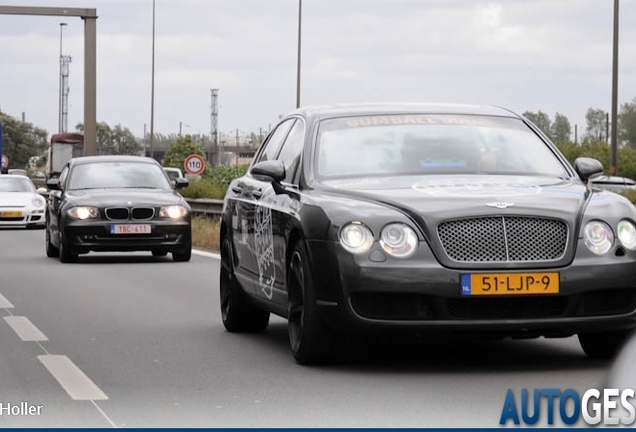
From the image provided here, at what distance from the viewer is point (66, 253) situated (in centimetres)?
2164

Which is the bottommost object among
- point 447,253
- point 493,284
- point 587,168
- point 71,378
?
point 71,378

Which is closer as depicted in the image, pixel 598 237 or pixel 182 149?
pixel 598 237

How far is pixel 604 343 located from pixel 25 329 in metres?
4.58

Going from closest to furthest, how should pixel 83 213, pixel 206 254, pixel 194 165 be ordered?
pixel 83 213 → pixel 206 254 → pixel 194 165

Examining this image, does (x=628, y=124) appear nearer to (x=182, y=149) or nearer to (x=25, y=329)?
(x=182, y=149)

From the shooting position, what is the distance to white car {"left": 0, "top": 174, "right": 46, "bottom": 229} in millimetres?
35906

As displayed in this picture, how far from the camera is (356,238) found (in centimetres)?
905

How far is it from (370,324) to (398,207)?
0.68 m

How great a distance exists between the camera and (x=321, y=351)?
368 inches

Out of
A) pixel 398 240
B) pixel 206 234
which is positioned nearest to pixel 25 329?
pixel 398 240

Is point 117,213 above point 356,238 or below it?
below

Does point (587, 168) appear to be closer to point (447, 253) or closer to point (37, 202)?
point (447, 253)

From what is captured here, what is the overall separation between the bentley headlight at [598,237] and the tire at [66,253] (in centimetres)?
1329

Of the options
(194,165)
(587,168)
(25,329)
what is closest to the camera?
(587,168)
